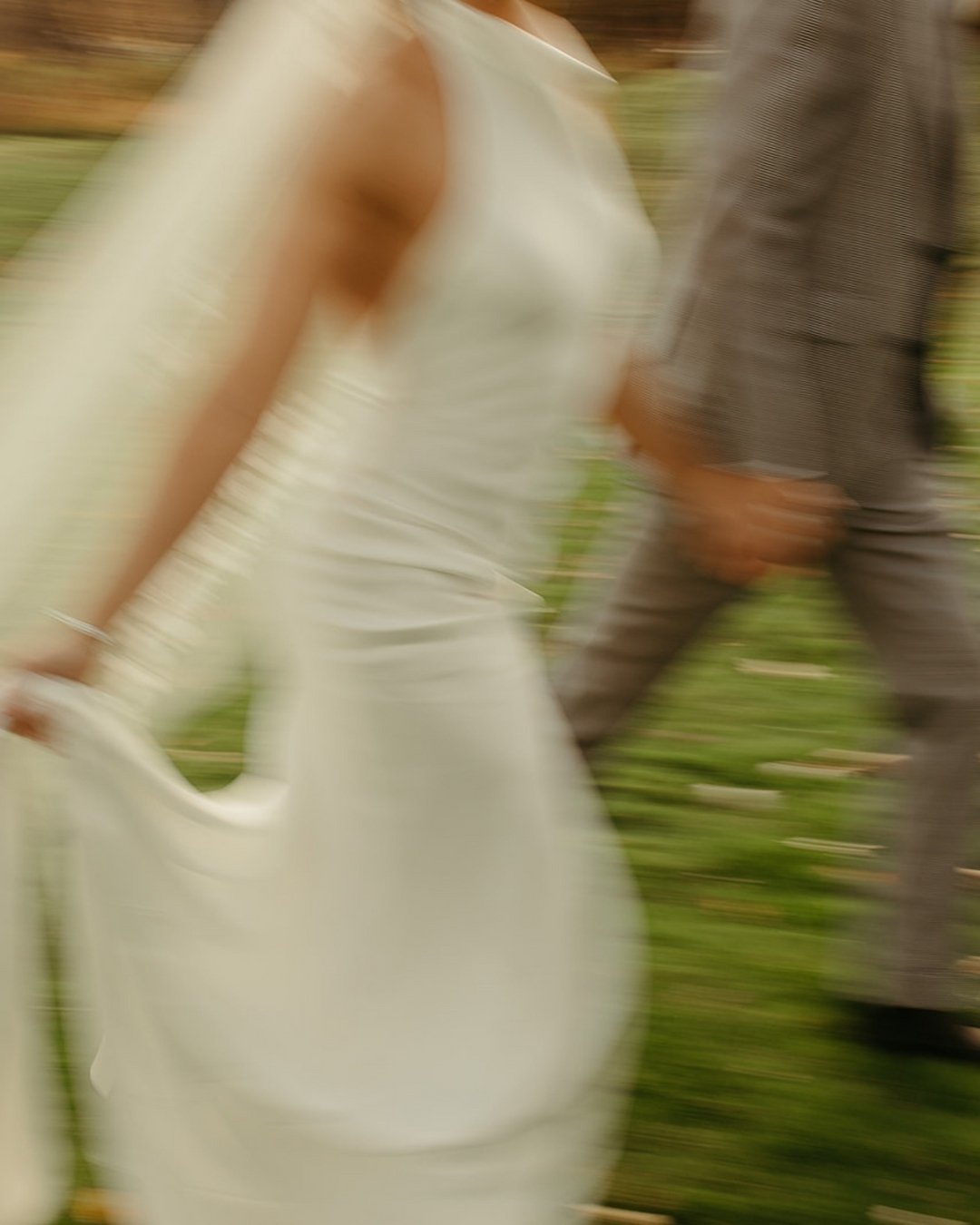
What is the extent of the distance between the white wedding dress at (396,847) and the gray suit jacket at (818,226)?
45 cm

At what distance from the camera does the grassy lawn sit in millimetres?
3076

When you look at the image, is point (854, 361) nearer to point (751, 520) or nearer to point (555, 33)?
point (751, 520)

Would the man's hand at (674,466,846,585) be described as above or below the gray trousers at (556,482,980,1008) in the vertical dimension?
above

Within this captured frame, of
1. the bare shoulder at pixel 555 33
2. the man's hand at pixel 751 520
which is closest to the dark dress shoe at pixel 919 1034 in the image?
the man's hand at pixel 751 520

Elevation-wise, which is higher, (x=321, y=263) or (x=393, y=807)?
(x=321, y=263)

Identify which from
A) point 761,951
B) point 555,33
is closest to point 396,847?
point 555,33

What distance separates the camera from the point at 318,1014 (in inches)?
94.9

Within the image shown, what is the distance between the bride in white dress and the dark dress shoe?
99cm

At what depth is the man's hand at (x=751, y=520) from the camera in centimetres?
272

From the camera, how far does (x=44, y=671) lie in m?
2.19

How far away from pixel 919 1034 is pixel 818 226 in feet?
4.45

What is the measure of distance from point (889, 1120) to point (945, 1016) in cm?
21

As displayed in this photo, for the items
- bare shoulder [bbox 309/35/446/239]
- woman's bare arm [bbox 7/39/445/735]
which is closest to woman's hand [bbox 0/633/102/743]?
woman's bare arm [bbox 7/39/445/735]

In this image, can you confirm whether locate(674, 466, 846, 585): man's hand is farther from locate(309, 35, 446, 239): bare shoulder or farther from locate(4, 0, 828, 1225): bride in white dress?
locate(309, 35, 446, 239): bare shoulder
